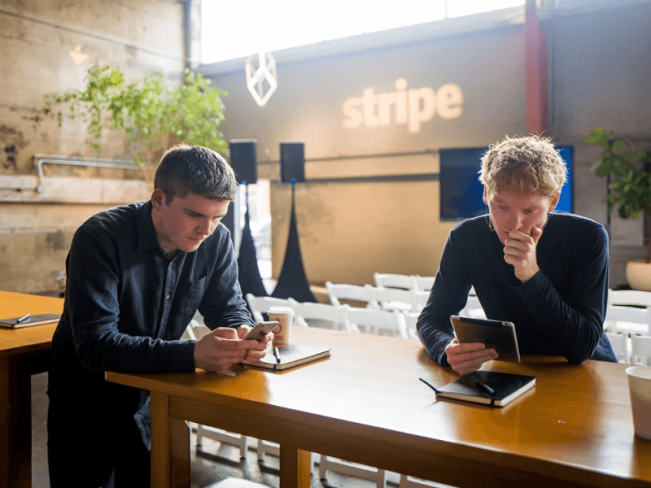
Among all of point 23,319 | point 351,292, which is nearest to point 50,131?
point 351,292

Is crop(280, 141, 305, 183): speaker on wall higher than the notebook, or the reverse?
crop(280, 141, 305, 183): speaker on wall

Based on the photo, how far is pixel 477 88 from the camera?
809 cm

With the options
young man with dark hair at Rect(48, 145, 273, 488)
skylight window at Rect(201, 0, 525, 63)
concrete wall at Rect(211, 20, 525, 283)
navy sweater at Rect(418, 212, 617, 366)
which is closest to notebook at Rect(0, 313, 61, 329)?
young man with dark hair at Rect(48, 145, 273, 488)

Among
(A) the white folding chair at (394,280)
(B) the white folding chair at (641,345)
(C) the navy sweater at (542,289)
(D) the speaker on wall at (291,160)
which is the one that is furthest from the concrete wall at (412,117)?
(C) the navy sweater at (542,289)

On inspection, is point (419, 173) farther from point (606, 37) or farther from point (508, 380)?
point (508, 380)

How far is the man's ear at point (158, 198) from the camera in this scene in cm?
179

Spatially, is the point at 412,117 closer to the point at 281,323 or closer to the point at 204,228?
the point at 281,323

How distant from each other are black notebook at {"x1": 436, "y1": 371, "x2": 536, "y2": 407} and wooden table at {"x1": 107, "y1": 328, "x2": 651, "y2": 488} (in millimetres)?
21

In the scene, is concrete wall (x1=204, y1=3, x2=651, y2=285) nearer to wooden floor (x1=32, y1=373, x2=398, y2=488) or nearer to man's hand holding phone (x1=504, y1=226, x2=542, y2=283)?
wooden floor (x1=32, y1=373, x2=398, y2=488)

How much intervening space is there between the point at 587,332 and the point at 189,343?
116 cm

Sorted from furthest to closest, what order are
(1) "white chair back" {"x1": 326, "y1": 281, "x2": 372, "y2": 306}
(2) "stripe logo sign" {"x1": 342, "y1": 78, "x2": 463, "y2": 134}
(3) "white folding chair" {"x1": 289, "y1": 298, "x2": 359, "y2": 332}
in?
(2) "stripe logo sign" {"x1": 342, "y1": 78, "x2": 463, "y2": 134}, (1) "white chair back" {"x1": 326, "y1": 281, "x2": 372, "y2": 306}, (3) "white folding chair" {"x1": 289, "y1": 298, "x2": 359, "y2": 332}

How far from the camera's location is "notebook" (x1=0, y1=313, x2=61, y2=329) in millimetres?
2371

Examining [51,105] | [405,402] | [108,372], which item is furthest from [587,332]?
[51,105]

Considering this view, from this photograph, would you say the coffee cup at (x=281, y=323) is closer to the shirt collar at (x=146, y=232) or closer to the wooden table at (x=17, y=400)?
the shirt collar at (x=146, y=232)
